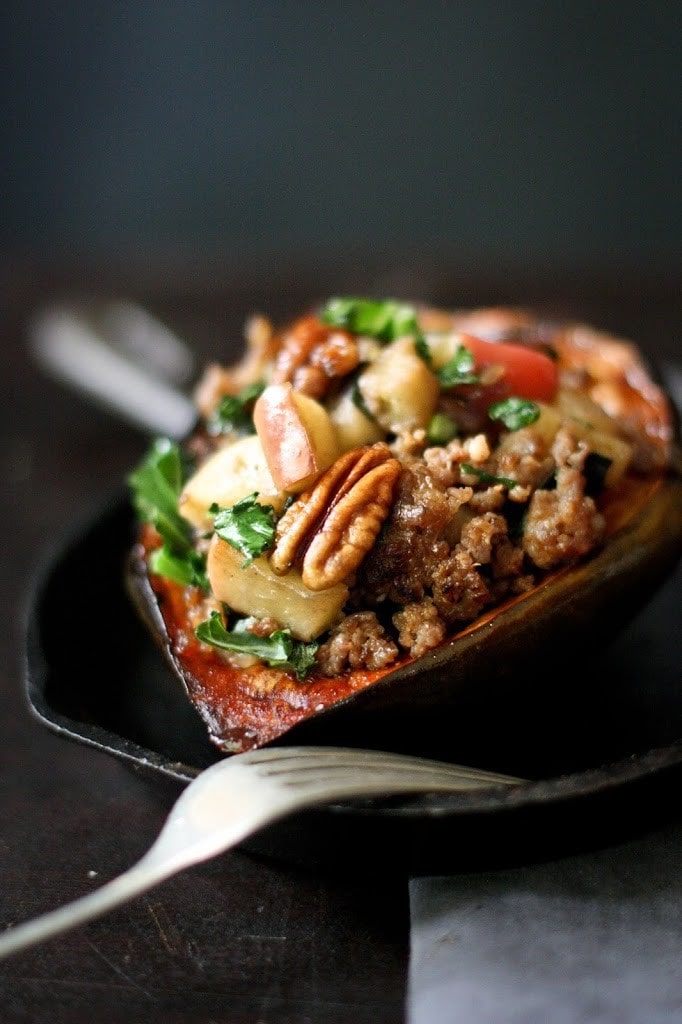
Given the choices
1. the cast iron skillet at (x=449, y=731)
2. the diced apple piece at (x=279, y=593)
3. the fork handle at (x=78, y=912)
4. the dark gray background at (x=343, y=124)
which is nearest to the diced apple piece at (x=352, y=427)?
the diced apple piece at (x=279, y=593)

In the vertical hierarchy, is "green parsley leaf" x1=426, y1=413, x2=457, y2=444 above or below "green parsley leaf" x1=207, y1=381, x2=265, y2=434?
below

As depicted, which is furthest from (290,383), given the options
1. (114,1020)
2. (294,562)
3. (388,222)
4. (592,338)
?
(388,222)

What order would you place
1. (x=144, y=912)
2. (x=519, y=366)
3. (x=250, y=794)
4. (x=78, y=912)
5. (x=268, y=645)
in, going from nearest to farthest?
(x=78, y=912) → (x=250, y=794) → (x=144, y=912) → (x=268, y=645) → (x=519, y=366)

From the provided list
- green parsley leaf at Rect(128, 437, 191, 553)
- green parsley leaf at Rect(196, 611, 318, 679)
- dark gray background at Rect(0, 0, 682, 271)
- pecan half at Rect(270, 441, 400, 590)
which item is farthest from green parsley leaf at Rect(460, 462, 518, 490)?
dark gray background at Rect(0, 0, 682, 271)

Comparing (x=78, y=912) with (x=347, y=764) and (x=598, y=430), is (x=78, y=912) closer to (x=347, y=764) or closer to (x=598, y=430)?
(x=347, y=764)

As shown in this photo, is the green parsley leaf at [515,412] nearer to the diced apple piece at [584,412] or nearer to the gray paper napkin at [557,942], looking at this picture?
the diced apple piece at [584,412]

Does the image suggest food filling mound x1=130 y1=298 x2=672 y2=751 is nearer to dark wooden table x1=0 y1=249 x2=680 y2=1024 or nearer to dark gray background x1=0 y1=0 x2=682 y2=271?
dark wooden table x1=0 y1=249 x2=680 y2=1024

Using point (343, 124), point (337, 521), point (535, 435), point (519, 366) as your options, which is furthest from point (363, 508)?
point (343, 124)
